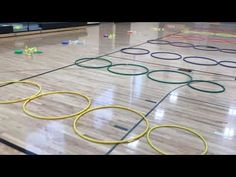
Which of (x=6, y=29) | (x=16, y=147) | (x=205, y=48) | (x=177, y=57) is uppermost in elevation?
(x=6, y=29)

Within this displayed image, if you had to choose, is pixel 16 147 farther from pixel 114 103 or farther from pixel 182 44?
pixel 182 44

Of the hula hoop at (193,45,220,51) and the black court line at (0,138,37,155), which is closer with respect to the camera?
the black court line at (0,138,37,155)

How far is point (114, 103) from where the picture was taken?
340 centimetres

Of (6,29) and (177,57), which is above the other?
(6,29)

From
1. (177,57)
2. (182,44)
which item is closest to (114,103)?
(177,57)

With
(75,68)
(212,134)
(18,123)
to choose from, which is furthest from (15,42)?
(212,134)

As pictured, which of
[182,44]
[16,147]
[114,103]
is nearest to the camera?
[16,147]

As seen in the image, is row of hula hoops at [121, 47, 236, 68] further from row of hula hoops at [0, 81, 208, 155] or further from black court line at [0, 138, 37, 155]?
black court line at [0, 138, 37, 155]

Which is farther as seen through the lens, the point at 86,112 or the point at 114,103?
the point at 114,103

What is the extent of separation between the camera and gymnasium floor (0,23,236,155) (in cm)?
246

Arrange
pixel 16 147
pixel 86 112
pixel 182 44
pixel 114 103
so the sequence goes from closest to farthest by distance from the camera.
Answer: pixel 16 147, pixel 86 112, pixel 114 103, pixel 182 44

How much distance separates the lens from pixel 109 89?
3838 millimetres

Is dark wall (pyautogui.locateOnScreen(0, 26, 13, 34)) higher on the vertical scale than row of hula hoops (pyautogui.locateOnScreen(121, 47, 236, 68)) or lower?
higher

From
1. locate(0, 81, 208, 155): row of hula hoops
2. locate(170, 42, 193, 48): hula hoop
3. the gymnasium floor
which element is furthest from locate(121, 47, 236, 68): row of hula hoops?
locate(0, 81, 208, 155): row of hula hoops
